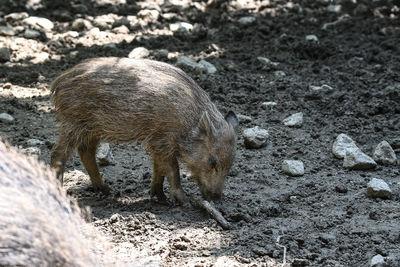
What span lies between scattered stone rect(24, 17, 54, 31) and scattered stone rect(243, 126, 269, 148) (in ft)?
12.6

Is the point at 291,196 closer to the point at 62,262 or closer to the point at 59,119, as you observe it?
the point at 59,119

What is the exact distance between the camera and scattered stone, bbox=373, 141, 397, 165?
5957mm

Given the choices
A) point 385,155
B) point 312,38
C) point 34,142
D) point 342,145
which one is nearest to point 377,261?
point 385,155

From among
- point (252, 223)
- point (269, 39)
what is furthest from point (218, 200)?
point (269, 39)

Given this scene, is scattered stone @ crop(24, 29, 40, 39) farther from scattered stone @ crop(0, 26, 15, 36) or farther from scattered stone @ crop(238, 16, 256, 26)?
scattered stone @ crop(238, 16, 256, 26)

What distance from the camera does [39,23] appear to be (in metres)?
8.90

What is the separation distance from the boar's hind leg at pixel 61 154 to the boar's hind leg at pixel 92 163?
177 mm

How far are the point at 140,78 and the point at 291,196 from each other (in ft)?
5.19

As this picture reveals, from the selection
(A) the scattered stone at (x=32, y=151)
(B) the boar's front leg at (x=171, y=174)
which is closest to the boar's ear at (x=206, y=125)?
(B) the boar's front leg at (x=171, y=174)

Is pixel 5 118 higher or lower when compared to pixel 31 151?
lower

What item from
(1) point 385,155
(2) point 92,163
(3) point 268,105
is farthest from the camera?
(3) point 268,105

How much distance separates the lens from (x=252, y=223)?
4926mm

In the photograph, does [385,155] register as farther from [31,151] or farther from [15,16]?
[15,16]

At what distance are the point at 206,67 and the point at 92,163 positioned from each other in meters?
2.83
